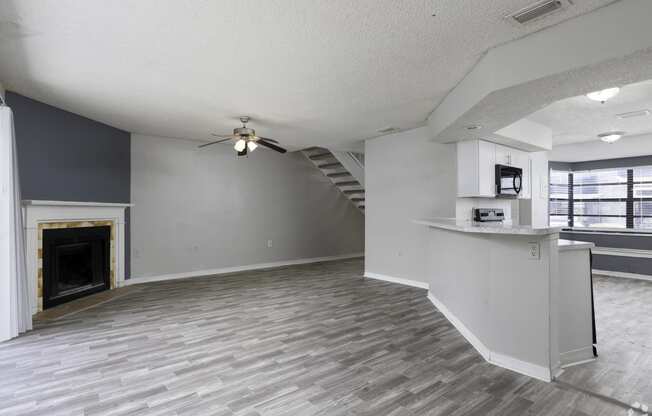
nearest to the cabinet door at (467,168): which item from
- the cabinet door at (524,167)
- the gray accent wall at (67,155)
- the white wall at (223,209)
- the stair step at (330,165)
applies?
→ the cabinet door at (524,167)

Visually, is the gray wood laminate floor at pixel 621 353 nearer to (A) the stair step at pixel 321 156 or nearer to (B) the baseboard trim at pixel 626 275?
(B) the baseboard trim at pixel 626 275

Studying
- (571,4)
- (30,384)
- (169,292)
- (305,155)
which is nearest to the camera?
(571,4)

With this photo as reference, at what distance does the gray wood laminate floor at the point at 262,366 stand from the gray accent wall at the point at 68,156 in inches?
70.3

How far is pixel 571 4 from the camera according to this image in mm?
2047

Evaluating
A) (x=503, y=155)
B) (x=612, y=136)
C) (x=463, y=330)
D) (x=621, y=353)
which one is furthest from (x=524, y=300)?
(x=612, y=136)

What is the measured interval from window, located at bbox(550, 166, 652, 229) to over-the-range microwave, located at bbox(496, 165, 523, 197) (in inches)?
137

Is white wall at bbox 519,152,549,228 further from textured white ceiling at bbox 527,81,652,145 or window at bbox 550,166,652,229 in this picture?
window at bbox 550,166,652,229

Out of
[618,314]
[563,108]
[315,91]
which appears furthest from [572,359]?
[315,91]

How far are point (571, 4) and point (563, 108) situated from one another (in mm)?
2809

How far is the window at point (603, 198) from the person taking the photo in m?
6.79

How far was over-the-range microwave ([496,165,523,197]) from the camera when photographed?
15.5ft

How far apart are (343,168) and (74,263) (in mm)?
5357

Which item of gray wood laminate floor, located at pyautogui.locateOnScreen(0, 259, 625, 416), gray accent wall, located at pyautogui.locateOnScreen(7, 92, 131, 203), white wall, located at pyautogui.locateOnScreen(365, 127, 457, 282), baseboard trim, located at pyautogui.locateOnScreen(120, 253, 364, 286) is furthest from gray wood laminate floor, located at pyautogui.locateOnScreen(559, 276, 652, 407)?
gray accent wall, located at pyautogui.locateOnScreen(7, 92, 131, 203)

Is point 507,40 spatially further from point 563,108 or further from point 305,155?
point 305,155
